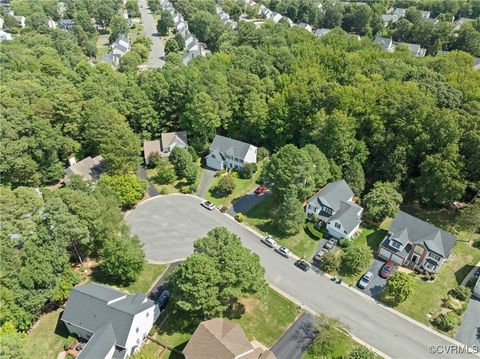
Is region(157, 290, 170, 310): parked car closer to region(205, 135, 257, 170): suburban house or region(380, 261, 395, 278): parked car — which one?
region(380, 261, 395, 278): parked car

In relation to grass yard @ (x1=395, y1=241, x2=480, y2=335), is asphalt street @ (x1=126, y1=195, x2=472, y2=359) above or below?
below

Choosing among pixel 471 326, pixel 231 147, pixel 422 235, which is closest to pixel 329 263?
pixel 422 235

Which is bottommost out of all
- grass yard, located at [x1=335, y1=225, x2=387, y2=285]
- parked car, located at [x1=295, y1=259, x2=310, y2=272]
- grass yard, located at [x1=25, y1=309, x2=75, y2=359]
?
grass yard, located at [x1=25, y1=309, x2=75, y2=359]

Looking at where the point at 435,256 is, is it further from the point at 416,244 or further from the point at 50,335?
the point at 50,335

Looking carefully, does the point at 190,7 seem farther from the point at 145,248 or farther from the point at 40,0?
the point at 145,248

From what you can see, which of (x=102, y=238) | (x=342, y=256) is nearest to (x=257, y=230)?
(x=342, y=256)

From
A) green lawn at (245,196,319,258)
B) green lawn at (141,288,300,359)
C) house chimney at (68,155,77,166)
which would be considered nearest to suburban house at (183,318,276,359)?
green lawn at (141,288,300,359)

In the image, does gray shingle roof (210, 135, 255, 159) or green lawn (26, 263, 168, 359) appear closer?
green lawn (26, 263, 168, 359)
